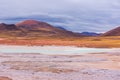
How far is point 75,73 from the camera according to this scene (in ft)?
103

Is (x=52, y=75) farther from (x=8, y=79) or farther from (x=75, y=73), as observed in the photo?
(x=8, y=79)

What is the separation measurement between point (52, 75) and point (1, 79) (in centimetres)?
615

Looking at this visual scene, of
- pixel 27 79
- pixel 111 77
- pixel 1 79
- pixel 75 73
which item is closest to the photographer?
pixel 1 79

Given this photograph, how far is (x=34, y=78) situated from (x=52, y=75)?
2.57 m

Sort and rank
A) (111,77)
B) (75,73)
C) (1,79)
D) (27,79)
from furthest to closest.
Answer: (75,73) < (111,77) < (27,79) < (1,79)

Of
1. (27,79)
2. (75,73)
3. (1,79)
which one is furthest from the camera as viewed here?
(75,73)

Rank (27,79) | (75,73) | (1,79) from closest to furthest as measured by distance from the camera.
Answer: (1,79) < (27,79) < (75,73)

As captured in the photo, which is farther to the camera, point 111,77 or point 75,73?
point 75,73

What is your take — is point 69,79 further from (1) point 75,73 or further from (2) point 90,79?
(1) point 75,73

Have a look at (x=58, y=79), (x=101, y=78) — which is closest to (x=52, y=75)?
(x=58, y=79)

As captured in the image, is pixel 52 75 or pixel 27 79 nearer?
pixel 27 79

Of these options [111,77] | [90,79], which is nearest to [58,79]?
[90,79]

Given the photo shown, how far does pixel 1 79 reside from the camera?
2461cm

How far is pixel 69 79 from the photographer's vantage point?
2733 centimetres
